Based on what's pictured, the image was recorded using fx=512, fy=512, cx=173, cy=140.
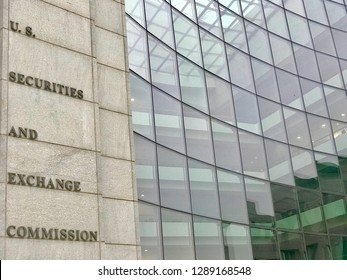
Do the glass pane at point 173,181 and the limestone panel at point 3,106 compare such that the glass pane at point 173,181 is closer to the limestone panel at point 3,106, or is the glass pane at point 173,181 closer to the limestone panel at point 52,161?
the limestone panel at point 52,161

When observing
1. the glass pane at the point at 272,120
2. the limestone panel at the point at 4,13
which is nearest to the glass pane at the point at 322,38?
the glass pane at the point at 272,120

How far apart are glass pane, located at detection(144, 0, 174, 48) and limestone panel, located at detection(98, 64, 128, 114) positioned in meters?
5.84

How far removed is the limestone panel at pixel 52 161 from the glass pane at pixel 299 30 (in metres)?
18.9

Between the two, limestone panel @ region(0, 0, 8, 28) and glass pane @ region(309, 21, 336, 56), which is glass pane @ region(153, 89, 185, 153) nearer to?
limestone panel @ region(0, 0, 8, 28)

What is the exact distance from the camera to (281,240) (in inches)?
843

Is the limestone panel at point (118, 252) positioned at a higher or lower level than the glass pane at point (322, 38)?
lower

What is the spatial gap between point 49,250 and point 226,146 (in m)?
11.6

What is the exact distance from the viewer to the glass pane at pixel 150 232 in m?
15.7

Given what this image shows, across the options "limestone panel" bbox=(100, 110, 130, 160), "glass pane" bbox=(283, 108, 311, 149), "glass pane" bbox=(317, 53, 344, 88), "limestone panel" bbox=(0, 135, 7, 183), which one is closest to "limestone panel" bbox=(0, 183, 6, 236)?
"limestone panel" bbox=(0, 135, 7, 183)

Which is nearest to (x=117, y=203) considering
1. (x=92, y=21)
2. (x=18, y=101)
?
(x=18, y=101)

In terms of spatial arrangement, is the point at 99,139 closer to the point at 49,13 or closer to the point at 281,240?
the point at 49,13

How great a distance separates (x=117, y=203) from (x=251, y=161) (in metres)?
10.7

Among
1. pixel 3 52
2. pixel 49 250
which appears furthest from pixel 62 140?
pixel 49 250

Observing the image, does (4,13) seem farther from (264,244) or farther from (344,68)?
(344,68)
